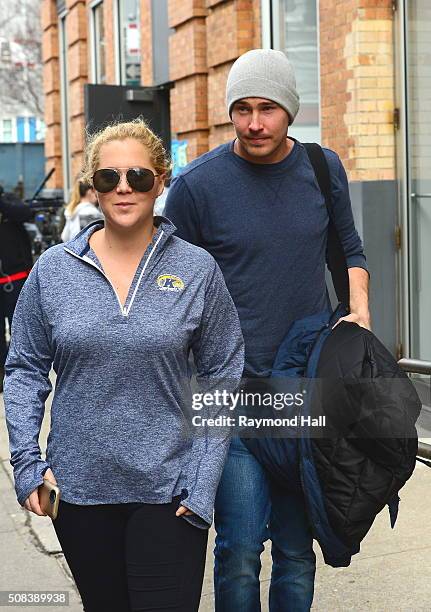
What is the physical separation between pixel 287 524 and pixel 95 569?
0.73 meters

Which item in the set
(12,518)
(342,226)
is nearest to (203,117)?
(12,518)

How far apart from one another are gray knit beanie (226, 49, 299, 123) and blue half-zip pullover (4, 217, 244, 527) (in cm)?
61

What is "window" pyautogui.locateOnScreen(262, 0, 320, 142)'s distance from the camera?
8.95 meters

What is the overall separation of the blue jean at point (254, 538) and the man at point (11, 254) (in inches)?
243

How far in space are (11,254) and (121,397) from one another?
22.1 feet

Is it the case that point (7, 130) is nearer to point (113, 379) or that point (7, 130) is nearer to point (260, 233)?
point (260, 233)

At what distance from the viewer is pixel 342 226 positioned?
11.0ft

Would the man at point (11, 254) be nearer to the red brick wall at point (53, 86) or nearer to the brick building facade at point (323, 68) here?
the brick building facade at point (323, 68)

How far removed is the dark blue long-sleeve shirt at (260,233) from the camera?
3.13m

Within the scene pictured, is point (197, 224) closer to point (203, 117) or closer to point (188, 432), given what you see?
point (188, 432)

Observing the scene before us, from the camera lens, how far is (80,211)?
33.3 feet

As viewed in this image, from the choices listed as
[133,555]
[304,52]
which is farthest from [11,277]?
[133,555]

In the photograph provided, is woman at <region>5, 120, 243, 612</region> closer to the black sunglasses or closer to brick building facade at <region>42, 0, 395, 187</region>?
the black sunglasses

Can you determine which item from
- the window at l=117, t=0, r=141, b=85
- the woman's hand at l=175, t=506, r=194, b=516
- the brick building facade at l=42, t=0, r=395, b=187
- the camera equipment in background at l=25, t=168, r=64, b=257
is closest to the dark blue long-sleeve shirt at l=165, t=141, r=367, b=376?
the woman's hand at l=175, t=506, r=194, b=516
